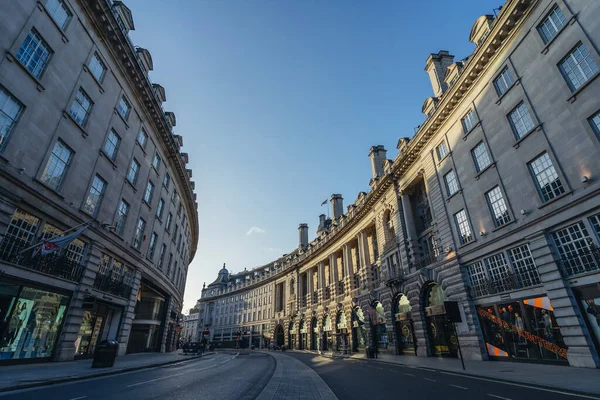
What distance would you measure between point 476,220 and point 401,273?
35.3 feet

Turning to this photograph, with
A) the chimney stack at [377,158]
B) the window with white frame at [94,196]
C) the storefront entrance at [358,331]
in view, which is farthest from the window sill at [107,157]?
the storefront entrance at [358,331]

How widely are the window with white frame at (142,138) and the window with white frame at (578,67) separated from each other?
96.7 ft

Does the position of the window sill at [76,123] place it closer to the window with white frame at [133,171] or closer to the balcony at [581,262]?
the window with white frame at [133,171]

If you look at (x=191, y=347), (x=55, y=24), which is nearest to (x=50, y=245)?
(x=55, y=24)

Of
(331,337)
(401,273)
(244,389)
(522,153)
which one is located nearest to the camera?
(244,389)

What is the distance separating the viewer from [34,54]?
14.6 m

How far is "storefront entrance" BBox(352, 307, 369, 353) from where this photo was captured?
37438mm

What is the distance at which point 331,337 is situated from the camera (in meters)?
45.8

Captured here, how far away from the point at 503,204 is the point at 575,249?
4.87m

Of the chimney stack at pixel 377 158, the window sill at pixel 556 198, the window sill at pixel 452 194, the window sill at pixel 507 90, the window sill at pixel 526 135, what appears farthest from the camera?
the chimney stack at pixel 377 158

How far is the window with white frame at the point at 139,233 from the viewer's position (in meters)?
24.2

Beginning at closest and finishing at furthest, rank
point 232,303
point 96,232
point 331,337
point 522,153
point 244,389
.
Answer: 1. point 244,389
2. point 522,153
3. point 96,232
4. point 331,337
5. point 232,303

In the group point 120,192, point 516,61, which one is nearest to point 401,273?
point 516,61

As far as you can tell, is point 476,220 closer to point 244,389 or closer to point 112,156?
point 244,389
